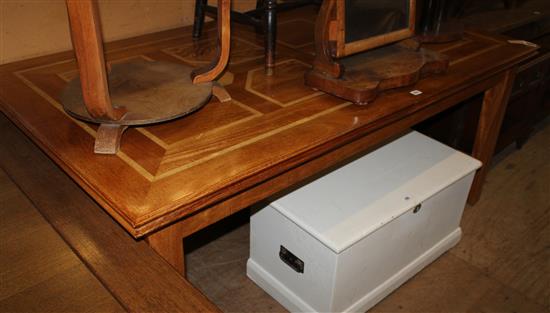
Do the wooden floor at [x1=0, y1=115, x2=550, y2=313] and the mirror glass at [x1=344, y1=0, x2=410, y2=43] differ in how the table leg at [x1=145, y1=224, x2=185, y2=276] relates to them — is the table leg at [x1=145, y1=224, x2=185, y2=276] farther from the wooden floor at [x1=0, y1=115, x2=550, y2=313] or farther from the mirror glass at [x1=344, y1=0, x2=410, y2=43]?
the mirror glass at [x1=344, y1=0, x2=410, y2=43]

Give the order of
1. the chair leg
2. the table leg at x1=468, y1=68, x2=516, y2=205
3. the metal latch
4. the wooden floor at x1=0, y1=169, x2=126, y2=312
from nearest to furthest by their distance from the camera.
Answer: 1. the wooden floor at x1=0, y1=169, x2=126, y2=312
2. the metal latch
3. the chair leg
4. the table leg at x1=468, y1=68, x2=516, y2=205

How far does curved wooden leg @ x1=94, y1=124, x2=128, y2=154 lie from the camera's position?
39.0 inches

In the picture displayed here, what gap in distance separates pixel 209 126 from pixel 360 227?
474 millimetres

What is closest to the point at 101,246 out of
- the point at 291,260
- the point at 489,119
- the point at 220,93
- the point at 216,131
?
the point at 216,131

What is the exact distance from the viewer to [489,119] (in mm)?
1821

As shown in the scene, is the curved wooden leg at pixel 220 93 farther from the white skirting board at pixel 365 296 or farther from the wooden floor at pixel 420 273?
the white skirting board at pixel 365 296

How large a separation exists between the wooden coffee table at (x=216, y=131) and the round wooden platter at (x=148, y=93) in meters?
0.04

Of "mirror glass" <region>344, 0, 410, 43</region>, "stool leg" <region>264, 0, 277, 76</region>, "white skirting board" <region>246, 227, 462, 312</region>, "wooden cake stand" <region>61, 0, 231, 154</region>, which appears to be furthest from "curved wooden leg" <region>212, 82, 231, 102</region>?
"white skirting board" <region>246, 227, 462, 312</region>

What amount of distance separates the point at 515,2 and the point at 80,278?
228 centimetres

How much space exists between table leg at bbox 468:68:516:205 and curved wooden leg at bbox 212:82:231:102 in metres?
0.97

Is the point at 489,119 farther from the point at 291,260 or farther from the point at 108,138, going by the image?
the point at 108,138

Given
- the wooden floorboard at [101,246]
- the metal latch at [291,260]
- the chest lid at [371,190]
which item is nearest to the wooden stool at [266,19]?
the chest lid at [371,190]

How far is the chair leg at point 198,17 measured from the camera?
158 centimetres

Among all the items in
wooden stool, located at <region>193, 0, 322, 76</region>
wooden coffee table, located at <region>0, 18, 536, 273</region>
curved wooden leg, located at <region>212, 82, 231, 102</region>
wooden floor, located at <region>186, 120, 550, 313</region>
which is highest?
wooden stool, located at <region>193, 0, 322, 76</region>
